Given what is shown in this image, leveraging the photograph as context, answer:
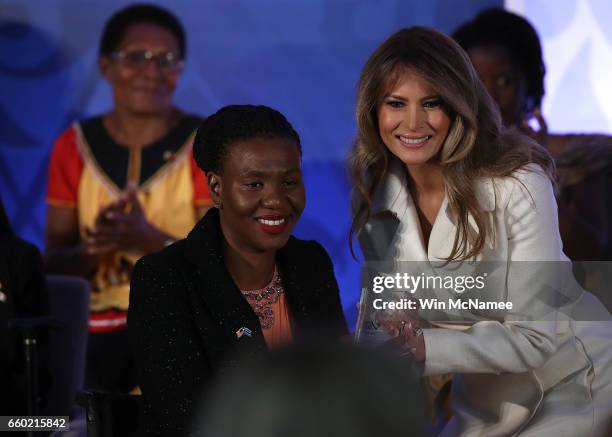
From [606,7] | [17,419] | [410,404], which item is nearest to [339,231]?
[606,7]

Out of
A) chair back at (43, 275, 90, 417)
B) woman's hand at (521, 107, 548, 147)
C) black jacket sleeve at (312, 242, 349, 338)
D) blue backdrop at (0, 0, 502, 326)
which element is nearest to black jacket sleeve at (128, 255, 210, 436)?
black jacket sleeve at (312, 242, 349, 338)

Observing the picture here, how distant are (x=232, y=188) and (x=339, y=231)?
2.77 metres

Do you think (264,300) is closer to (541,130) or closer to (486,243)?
(486,243)

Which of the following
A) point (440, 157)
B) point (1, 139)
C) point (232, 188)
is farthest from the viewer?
point (1, 139)

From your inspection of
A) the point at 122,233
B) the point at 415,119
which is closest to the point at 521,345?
the point at 415,119

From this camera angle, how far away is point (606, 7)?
489 centimetres

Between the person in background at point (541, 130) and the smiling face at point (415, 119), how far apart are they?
3.75 feet

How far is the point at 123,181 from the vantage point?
482cm

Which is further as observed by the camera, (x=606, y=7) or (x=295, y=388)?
(x=606, y=7)

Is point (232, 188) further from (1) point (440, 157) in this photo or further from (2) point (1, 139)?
(2) point (1, 139)

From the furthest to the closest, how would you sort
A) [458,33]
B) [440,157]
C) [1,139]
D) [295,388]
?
[1,139]
[458,33]
[440,157]
[295,388]

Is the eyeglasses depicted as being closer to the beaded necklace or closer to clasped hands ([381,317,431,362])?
the beaded necklace

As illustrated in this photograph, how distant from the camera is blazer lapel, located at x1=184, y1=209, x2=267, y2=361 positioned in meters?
2.43

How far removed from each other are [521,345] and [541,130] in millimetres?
1588
